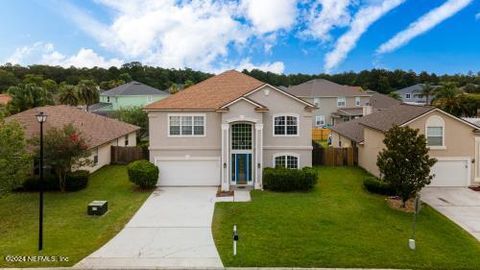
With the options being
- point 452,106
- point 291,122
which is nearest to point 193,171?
point 291,122

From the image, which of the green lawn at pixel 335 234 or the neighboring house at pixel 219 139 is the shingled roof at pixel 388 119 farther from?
the green lawn at pixel 335 234

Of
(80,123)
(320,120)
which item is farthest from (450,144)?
(320,120)

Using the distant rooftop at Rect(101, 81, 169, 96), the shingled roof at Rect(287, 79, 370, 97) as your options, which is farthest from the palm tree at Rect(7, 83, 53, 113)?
the shingled roof at Rect(287, 79, 370, 97)

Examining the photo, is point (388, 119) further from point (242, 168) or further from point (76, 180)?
point (76, 180)

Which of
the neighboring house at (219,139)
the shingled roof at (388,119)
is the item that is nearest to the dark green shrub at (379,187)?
the shingled roof at (388,119)

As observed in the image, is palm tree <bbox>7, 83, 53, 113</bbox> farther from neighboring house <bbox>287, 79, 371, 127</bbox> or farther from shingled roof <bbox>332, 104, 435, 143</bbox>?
neighboring house <bbox>287, 79, 371, 127</bbox>

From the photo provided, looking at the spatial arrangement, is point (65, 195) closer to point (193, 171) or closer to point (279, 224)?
point (193, 171)
